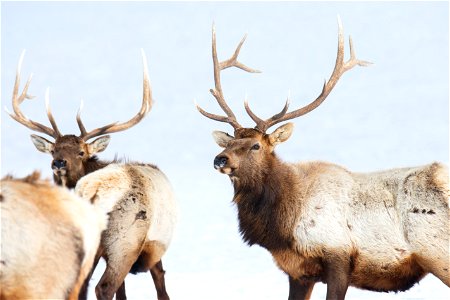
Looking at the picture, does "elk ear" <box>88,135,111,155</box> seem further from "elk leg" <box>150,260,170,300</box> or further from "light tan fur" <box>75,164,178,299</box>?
"elk leg" <box>150,260,170,300</box>

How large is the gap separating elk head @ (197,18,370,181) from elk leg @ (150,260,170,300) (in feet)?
5.95

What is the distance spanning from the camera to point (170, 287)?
50.6 ft

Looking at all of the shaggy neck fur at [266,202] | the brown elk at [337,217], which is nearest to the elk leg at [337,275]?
the brown elk at [337,217]

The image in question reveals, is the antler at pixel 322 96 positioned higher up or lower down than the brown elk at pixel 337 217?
higher up

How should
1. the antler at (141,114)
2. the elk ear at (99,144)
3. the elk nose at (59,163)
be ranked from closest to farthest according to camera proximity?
1. the elk nose at (59,163)
2. the elk ear at (99,144)
3. the antler at (141,114)

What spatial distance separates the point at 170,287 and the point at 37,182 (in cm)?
937

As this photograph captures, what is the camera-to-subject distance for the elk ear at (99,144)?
443 inches

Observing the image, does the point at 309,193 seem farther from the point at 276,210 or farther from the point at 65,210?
the point at 65,210

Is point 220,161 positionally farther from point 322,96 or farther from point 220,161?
point 322,96

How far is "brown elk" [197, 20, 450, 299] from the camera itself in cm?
901

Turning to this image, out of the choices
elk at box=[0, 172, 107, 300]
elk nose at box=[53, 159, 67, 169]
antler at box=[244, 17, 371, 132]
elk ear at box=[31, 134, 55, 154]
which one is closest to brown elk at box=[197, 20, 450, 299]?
antler at box=[244, 17, 371, 132]

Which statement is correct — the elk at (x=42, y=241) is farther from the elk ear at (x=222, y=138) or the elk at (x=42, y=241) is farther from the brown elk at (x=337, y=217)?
the elk ear at (x=222, y=138)

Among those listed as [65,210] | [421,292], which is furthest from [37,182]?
[421,292]

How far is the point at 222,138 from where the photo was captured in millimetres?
10531
